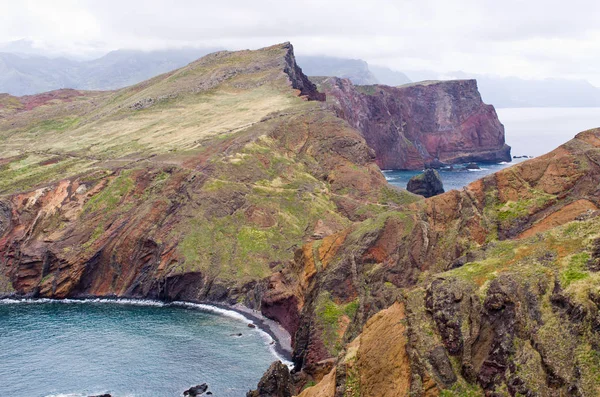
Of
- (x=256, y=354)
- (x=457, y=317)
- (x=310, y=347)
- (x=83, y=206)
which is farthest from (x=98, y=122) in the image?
(x=457, y=317)

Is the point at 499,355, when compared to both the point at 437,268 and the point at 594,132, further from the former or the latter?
the point at 594,132

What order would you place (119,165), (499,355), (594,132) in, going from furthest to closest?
1. (119,165)
2. (594,132)
3. (499,355)

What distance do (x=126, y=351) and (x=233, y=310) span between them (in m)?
20.3

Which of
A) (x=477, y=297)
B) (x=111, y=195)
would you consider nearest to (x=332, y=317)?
(x=477, y=297)

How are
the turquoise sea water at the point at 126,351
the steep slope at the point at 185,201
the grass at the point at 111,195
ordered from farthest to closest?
the grass at the point at 111,195
the steep slope at the point at 185,201
the turquoise sea water at the point at 126,351

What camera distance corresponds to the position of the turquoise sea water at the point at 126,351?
65.6 m

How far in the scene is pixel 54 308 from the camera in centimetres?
9519

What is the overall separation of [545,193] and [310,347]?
29.5 m

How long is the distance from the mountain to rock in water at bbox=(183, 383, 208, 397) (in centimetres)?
1051

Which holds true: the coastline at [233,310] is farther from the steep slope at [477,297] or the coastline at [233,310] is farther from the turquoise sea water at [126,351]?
the steep slope at [477,297]

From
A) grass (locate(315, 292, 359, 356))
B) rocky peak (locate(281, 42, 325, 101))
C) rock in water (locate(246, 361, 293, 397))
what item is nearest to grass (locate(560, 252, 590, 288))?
grass (locate(315, 292, 359, 356))

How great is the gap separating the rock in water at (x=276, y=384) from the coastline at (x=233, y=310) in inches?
466

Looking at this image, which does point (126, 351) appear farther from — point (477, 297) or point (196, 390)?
point (477, 297)

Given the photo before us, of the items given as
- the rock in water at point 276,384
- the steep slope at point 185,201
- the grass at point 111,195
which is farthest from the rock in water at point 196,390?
the grass at point 111,195
